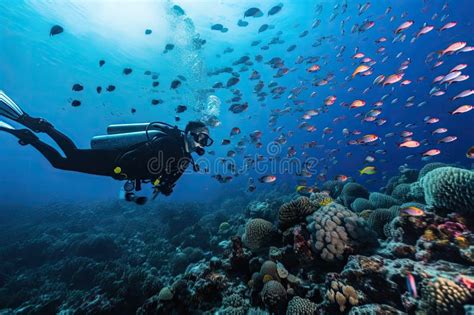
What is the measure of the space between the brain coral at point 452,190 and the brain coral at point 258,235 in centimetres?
339

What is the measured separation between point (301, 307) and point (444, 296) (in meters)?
1.84

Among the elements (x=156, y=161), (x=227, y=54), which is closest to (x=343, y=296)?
(x=156, y=161)

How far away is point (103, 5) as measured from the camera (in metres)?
27.0

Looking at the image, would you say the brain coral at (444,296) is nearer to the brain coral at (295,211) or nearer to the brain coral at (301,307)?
the brain coral at (301,307)

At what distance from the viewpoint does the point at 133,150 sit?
17.3 ft

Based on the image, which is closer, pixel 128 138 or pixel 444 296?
pixel 444 296

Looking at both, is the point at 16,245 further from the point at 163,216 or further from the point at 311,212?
the point at 311,212

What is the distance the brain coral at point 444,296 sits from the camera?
2.59 meters

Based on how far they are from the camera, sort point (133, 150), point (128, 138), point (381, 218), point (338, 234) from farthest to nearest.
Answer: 1. point (128, 138)
2. point (381, 218)
3. point (133, 150)
4. point (338, 234)

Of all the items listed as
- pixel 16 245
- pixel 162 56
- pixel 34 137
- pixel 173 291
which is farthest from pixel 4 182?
pixel 173 291

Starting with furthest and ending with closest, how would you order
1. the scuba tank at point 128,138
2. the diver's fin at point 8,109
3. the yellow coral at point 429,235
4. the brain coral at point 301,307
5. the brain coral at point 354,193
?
1. the brain coral at point 354,193
2. the diver's fin at point 8,109
3. the scuba tank at point 128,138
4. the yellow coral at point 429,235
5. the brain coral at point 301,307

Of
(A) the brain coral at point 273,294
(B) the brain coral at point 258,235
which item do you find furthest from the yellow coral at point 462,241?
(B) the brain coral at point 258,235

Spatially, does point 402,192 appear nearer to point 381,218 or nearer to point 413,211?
point 381,218

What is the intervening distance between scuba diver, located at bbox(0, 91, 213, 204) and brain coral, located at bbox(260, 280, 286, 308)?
310 centimetres
